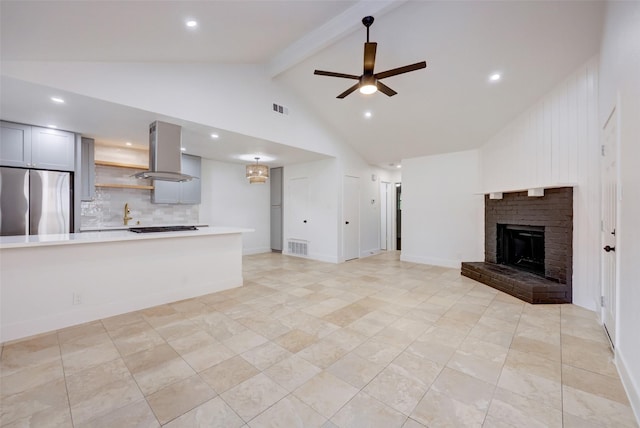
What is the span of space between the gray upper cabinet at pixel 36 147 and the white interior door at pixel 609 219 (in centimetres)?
690

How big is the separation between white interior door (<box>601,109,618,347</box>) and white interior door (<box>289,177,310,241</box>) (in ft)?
17.8

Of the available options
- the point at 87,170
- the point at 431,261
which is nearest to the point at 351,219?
the point at 431,261

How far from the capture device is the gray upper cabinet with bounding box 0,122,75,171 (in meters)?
3.66

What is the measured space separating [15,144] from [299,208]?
5.22 meters

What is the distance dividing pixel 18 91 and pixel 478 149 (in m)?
7.18

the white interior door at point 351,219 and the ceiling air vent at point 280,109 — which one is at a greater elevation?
the ceiling air vent at point 280,109

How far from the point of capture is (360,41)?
3.66 meters

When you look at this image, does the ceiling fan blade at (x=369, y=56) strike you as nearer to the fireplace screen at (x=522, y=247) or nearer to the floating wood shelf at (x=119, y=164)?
the fireplace screen at (x=522, y=247)

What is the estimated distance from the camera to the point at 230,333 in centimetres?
275

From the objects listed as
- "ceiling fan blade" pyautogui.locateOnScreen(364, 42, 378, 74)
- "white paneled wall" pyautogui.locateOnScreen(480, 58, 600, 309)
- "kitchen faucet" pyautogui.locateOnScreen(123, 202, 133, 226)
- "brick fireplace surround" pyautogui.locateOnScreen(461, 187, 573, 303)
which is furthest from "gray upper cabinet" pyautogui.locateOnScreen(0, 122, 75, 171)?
"white paneled wall" pyautogui.locateOnScreen(480, 58, 600, 309)

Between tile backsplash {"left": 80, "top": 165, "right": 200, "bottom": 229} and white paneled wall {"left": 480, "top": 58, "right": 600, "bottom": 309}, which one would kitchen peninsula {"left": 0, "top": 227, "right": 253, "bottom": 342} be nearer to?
tile backsplash {"left": 80, "top": 165, "right": 200, "bottom": 229}

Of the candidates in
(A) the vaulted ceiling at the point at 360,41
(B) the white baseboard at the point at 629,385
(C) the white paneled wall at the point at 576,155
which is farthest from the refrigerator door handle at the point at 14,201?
(C) the white paneled wall at the point at 576,155

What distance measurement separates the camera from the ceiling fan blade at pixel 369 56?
2686 millimetres

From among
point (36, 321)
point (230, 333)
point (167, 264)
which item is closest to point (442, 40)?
point (230, 333)
